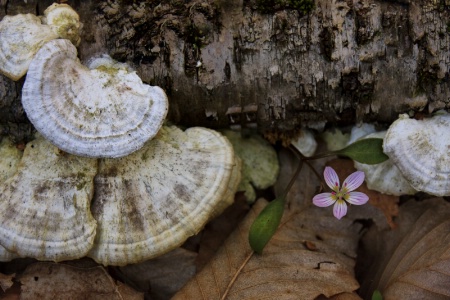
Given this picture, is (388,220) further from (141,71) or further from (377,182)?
(141,71)

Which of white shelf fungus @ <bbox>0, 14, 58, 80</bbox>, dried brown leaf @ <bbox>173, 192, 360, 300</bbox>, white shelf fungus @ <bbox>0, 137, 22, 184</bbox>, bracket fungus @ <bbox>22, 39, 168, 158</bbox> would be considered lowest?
dried brown leaf @ <bbox>173, 192, 360, 300</bbox>

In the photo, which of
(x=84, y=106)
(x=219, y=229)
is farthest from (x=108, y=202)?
(x=219, y=229)

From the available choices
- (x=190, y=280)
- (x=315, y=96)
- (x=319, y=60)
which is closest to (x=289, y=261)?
(x=190, y=280)

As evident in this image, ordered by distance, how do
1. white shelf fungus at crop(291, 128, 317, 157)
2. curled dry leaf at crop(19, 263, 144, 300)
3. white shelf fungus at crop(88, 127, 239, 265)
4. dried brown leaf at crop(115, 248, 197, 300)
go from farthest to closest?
white shelf fungus at crop(291, 128, 317, 157)
dried brown leaf at crop(115, 248, 197, 300)
curled dry leaf at crop(19, 263, 144, 300)
white shelf fungus at crop(88, 127, 239, 265)

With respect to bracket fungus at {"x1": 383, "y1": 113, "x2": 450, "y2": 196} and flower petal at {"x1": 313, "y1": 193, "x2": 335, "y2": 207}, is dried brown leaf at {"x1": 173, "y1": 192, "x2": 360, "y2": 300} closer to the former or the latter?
flower petal at {"x1": 313, "y1": 193, "x2": 335, "y2": 207}

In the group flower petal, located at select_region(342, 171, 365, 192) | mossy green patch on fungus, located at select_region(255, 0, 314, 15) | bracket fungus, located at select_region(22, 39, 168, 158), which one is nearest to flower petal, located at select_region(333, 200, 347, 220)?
flower petal, located at select_region(342, 171, 365, 192)

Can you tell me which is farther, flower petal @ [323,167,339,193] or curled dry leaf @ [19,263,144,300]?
flower petal @ [323,167,339,193]

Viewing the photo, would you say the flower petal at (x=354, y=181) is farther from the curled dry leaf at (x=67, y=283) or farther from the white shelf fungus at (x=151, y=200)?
the curled dry leaf at (x=67, y=283)
